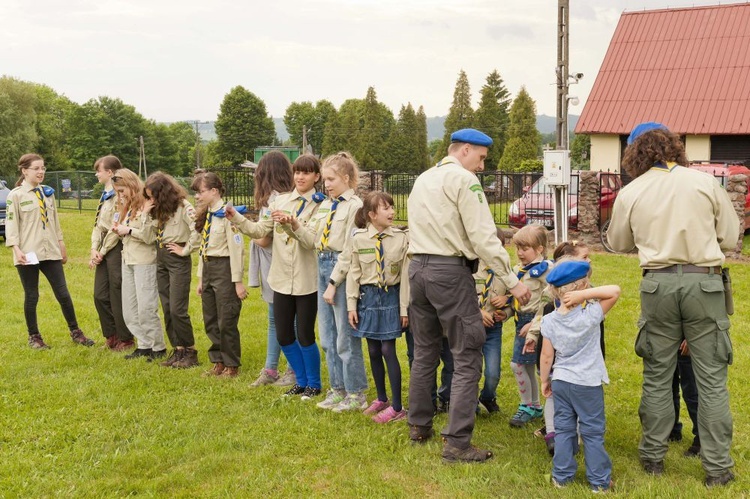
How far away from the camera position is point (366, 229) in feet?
17.5

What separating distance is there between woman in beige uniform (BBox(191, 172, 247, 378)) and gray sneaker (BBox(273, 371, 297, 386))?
460 millimetres

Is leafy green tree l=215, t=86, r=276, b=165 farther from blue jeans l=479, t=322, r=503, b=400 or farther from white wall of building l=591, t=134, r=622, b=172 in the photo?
Answer: blue jeans l=479, t=322, r=503, b=400

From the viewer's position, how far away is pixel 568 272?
4.12 metres

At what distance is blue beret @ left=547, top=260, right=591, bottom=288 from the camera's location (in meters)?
4.11

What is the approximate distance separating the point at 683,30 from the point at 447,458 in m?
25.2

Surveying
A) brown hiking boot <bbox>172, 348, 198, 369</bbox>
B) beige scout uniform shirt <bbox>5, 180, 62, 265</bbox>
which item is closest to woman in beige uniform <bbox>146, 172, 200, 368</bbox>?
brown hiking boot <bbox>172, 348, 198, 369</bbox>

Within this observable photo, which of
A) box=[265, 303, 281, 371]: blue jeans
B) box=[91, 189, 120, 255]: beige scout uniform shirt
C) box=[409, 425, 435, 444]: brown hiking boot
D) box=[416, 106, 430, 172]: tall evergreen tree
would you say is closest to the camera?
box=[409, 425, 435, 444]: brown hiking boot

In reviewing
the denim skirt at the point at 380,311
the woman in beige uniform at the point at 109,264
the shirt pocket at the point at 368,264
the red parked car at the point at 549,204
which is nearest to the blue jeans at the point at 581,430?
the denim skirt at the point at 380,311

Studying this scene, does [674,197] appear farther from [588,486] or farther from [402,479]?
[402,479]

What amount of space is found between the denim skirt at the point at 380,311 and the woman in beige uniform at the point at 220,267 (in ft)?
4.96

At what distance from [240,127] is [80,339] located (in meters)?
64.7

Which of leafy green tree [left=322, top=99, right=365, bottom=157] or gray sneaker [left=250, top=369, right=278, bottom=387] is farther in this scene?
leafy green tree [left=322, top=99, right=365, bottom=157]

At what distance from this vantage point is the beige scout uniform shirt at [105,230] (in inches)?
296

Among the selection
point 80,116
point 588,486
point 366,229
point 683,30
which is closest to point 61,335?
point 366,229
